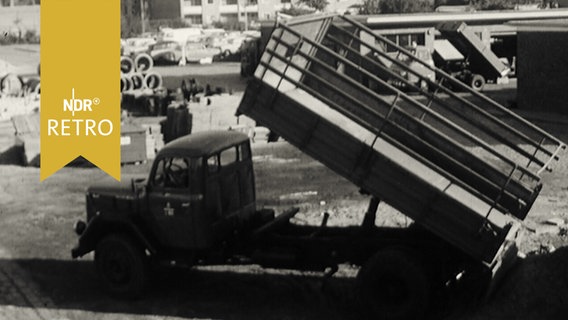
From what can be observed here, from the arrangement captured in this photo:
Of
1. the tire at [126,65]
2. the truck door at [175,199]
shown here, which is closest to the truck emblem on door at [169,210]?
the truck door at [175,199]

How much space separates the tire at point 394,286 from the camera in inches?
416

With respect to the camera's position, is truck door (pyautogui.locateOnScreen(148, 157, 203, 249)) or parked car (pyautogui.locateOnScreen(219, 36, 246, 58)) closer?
truck door (pyautogui.locateOnScreen(148, 157, 203, 249))

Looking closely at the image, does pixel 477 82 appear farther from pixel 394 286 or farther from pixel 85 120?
pixel 394 286

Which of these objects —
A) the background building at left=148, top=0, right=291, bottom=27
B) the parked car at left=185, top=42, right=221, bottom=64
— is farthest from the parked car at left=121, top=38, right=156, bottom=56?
the background building at left=148, top=0, right=291, bottom=27

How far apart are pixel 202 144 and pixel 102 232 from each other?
212cm

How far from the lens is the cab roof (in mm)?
11766

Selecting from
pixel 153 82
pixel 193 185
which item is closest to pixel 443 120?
pixel 193 185

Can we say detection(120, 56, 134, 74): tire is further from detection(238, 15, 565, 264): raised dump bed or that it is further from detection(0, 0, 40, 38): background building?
detection(0, 0, 40, 38): background building

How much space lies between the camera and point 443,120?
10750 millimetres

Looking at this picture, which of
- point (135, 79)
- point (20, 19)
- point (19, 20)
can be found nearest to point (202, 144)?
point (135, 79)

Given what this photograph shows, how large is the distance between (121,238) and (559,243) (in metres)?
6.70

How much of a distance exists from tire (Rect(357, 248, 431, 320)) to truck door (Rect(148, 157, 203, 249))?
242 cm

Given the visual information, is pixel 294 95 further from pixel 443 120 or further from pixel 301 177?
pixel 301 177

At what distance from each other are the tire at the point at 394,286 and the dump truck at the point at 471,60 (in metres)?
31.3
